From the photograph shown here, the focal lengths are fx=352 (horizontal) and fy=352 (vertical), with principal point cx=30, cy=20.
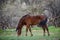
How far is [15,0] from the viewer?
4914 mm

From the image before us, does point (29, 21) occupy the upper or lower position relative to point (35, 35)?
upper

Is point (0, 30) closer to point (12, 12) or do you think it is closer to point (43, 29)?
point (12, 12)

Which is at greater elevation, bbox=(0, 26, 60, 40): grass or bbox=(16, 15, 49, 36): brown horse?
bbox=(16, 15, 49, 36): brown horse

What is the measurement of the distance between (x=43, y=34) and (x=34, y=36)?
0.13 meters

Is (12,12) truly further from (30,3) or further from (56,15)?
(56,15)

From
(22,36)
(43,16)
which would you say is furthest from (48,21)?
(22,36)

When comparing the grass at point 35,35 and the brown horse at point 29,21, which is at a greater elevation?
the brown horse at point 29,21

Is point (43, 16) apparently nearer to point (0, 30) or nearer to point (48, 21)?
point (48, 21)

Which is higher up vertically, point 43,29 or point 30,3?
point 30,3

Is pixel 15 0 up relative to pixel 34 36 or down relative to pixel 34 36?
up

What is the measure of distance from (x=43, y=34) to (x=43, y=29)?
0.07 meters

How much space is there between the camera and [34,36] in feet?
16.0

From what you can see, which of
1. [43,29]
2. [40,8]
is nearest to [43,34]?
[43,29]

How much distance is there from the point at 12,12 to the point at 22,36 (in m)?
0.36
